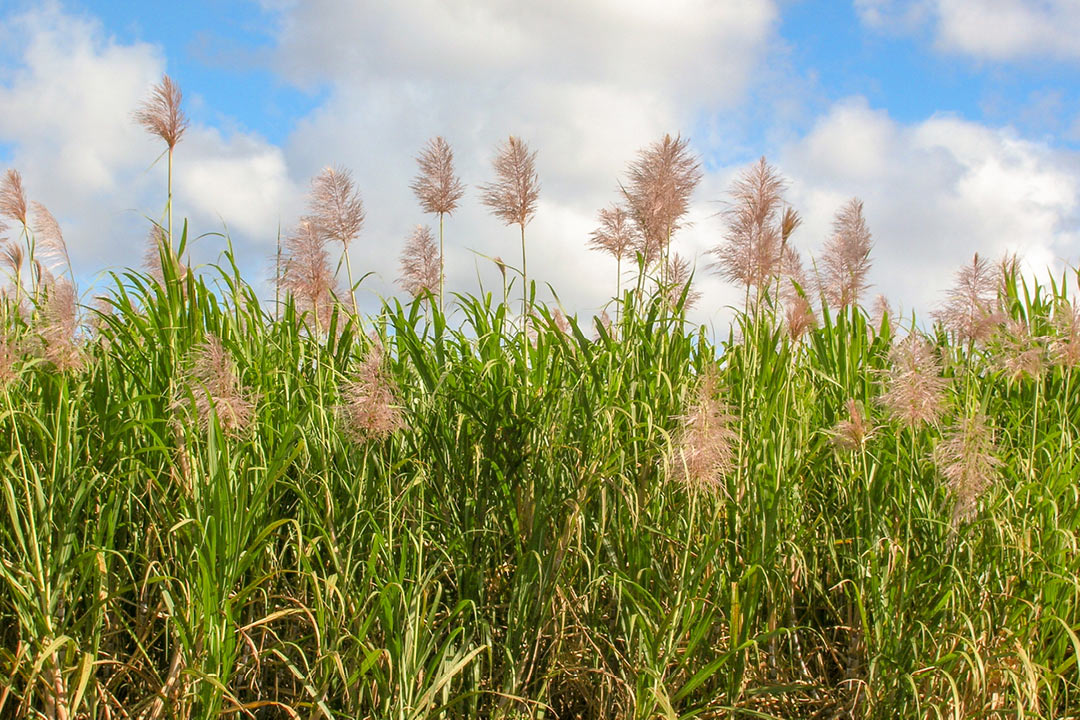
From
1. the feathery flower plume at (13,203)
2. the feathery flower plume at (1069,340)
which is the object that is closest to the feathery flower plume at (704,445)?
the feathery flower plume at (1069,340)

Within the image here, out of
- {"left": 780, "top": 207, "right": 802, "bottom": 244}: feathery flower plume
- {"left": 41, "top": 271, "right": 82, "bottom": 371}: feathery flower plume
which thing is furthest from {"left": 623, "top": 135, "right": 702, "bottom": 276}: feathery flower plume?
{"left": 41, "top": 271, "right": 82, "bottom": 371}: feathery flower plume

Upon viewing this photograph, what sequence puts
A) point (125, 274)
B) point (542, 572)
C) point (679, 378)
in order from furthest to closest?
point (125, 274) < point (679, 378) < point (542, 572)

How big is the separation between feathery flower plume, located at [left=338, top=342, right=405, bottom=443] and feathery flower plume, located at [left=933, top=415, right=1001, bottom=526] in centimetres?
141

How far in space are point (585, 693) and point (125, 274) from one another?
2.02 metres

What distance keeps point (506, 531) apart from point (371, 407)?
0.64 m

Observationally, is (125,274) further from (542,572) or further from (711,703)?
(711,703)

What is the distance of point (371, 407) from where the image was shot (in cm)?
223

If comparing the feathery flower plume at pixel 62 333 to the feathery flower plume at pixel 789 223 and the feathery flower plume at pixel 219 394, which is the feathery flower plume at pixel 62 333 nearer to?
the feathery flower plume at pixel 219 394

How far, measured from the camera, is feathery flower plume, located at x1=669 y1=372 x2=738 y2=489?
213cm

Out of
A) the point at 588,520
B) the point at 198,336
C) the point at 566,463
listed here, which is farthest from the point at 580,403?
the point at 198,336

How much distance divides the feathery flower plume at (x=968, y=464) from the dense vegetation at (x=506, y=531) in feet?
0.03

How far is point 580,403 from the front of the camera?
8.85 ft

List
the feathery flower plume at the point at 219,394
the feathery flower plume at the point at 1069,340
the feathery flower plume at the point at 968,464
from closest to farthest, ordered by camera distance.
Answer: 1. the feathery flower plume at the point at 219,394
2. the feathery flower plume at the point at 968,464
3. the feathery flower plume at the point at 1069,340

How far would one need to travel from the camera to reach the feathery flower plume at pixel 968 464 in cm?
222
